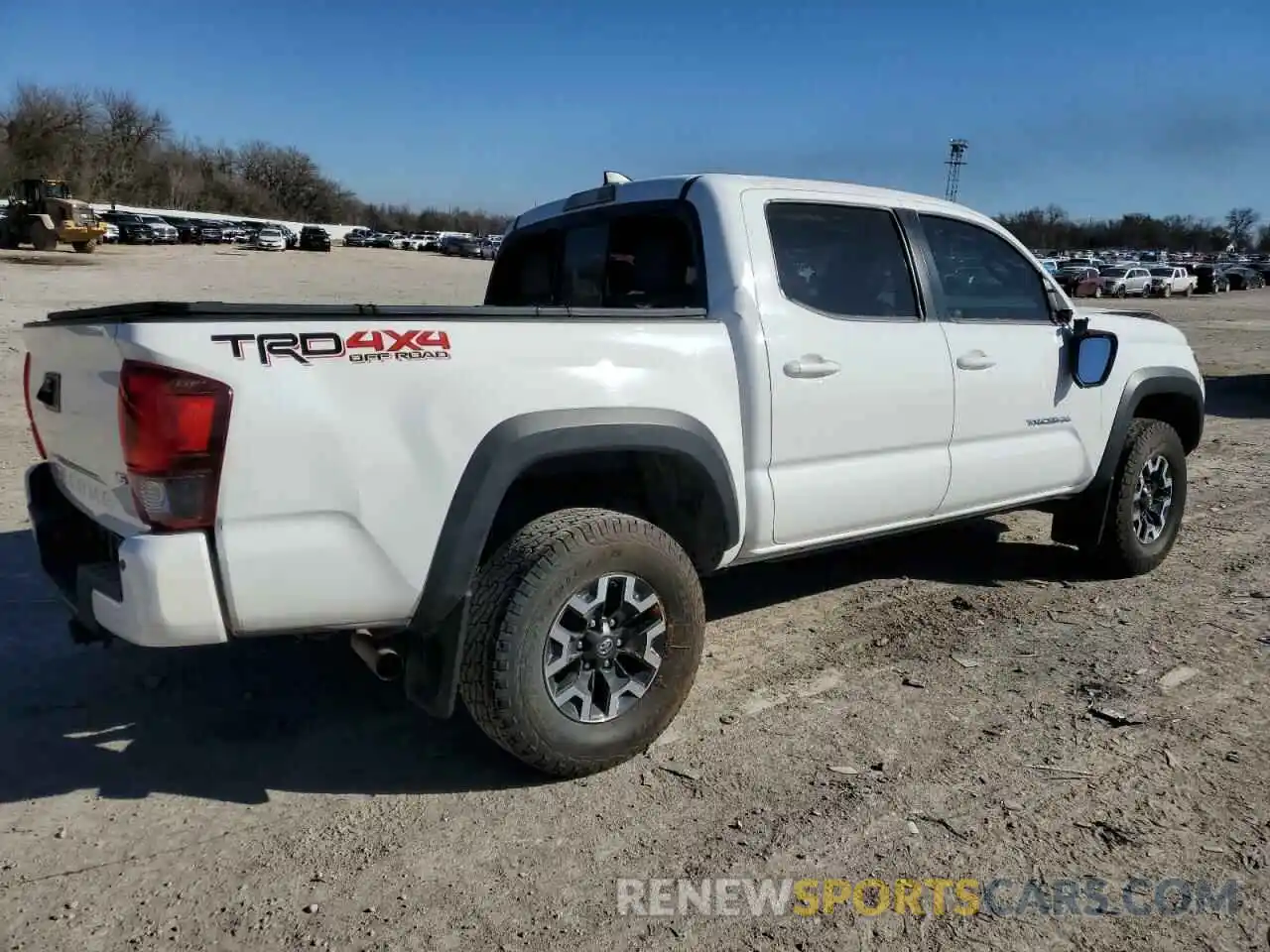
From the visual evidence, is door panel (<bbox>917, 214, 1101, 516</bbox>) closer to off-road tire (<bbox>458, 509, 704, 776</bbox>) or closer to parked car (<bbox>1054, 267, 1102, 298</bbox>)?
off-road tire (<bbox>458, 509, 704, 776</bbox>)

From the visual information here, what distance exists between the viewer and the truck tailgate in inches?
107

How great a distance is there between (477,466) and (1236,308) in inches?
1791

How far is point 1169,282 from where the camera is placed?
51562 millimetres

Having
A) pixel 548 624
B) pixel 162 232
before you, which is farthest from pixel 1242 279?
pixel 548 624

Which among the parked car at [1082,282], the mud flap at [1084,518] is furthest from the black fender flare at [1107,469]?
the parked car at [1082,282]

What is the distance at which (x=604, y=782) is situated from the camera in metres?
3.28

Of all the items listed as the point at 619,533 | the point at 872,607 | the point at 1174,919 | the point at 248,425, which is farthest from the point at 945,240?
the point at 248,425

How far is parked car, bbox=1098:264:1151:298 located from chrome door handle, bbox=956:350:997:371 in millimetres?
48848

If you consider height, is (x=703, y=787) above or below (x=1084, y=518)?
below

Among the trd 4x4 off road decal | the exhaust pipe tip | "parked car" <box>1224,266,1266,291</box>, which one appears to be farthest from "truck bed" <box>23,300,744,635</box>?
"parked car" <box>1224,266,1266,291</box>

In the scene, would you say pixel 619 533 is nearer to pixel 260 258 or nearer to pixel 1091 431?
pixel 1091 431

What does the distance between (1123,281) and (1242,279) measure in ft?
60.2

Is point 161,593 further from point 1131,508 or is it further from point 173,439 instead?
point 1131,508

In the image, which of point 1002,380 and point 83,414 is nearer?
point 83,414
